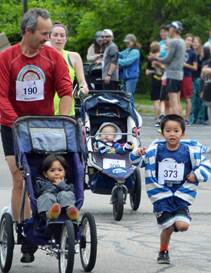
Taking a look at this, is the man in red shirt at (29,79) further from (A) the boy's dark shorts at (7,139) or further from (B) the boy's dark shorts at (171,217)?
(B) the boy's dark shorts at (171,217)

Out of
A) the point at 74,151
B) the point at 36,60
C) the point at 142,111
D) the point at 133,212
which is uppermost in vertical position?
the point at 36,60

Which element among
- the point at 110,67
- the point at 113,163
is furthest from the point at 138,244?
the point at 110,67

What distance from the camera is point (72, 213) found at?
7566mm

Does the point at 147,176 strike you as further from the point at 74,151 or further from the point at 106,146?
the point at 106,146

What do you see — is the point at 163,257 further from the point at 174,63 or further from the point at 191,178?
the point at 174,63

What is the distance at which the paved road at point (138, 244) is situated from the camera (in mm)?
8273

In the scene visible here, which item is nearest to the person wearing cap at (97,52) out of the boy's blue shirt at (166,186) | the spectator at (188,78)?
the spectator at (188,78)

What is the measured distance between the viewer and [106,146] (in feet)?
36.9

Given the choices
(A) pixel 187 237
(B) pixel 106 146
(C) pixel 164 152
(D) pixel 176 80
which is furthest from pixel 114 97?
(D) pixel 176 80

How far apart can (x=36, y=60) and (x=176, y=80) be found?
1216 centimetres

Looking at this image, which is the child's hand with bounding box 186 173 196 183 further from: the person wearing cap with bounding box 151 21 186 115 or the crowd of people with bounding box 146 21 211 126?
the person wearing cap with bounding box 151 21 186 115

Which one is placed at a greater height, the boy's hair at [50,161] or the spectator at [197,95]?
the boy's hair at [50,161]

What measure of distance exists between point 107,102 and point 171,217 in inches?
141

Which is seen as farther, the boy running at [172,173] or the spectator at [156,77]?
the spectator at [156,77]
